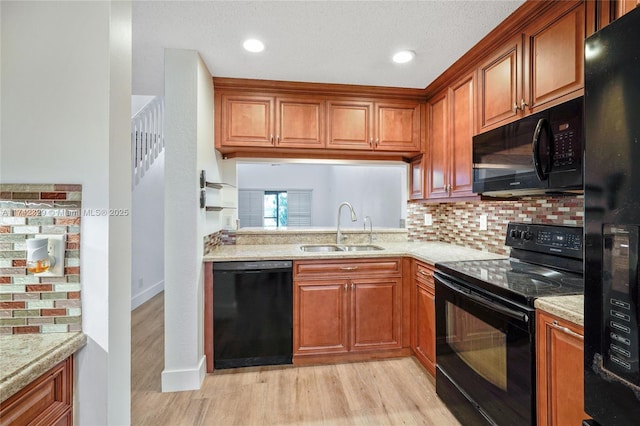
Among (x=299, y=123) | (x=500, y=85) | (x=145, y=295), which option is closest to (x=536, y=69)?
(x=500, y=85)

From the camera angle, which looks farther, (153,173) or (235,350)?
(153,173)

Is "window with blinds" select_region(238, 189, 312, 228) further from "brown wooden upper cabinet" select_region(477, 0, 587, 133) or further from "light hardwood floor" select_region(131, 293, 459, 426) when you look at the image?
"brown wooden upper cabinet" select_region(477, 0, 587, 133)

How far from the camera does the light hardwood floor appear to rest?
5.80ft

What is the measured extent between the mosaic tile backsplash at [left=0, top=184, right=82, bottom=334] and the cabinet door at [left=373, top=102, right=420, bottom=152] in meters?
2.32

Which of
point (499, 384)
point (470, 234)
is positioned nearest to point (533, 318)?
point (499, 384)

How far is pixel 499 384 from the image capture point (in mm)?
1400

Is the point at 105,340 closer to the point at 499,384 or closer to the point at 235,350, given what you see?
the point at 235,350

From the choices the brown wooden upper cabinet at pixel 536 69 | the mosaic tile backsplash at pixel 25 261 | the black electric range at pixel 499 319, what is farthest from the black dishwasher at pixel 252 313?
the brown wooden upper cabinet at pixel 536 69

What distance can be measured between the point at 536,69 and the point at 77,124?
2.16m

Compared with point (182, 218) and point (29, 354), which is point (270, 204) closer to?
point (182, 218)

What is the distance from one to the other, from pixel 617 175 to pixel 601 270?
0.79 feet

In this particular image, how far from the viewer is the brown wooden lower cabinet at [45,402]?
693mm

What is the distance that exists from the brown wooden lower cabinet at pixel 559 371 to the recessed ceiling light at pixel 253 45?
2.16m

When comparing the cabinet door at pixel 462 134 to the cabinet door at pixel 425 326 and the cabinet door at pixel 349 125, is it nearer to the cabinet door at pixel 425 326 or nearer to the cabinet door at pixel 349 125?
the cabinet door at pixel 349 125
